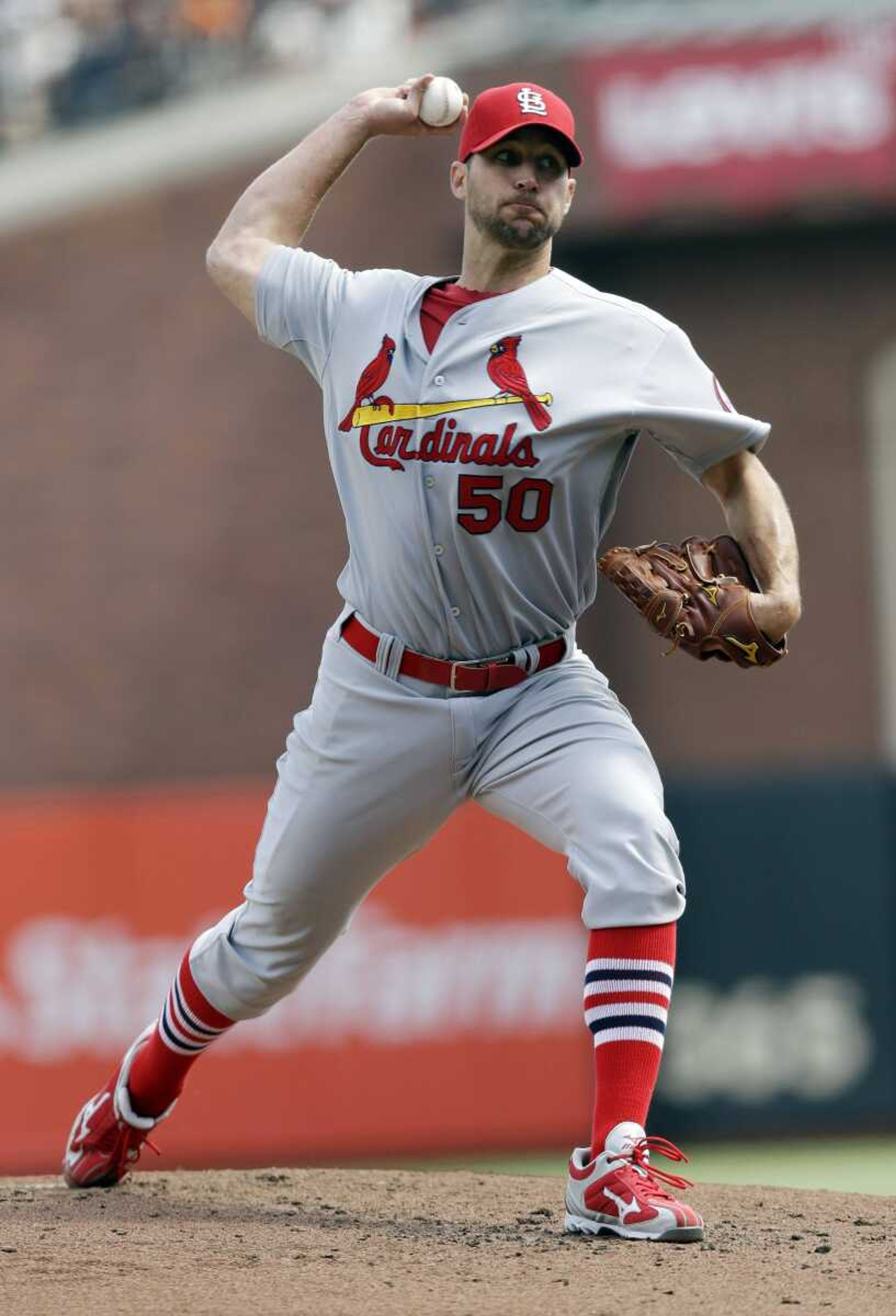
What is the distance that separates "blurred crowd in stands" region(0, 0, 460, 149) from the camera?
12.8 metres

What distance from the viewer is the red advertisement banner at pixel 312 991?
861 centimetres

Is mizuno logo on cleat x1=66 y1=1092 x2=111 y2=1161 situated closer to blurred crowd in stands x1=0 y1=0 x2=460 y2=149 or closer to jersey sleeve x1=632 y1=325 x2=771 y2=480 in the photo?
jersey sleeve x1=632 y1=325 x2=771 y2=480

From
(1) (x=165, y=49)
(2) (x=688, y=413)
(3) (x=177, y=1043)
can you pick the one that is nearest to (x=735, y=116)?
(1) (x=165, y=49)

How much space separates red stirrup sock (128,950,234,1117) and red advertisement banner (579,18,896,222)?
27.1 ft

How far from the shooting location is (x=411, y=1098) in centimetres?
891

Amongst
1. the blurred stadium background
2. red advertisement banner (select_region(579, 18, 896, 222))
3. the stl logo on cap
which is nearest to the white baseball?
the stl logo on cap

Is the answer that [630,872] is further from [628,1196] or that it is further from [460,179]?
[460,179]

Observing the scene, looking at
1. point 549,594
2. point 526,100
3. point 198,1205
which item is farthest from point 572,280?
point 198,1205

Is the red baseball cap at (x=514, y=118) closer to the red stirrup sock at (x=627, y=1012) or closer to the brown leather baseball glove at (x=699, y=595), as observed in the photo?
the brown leather baseball glove at (x=699, y=595)

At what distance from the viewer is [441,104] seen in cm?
426

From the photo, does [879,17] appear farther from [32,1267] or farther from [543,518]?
[32,1267]

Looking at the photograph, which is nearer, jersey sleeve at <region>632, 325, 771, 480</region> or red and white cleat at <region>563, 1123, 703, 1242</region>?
red and white cleat at <region>563, 1123, 703, 1242</region>

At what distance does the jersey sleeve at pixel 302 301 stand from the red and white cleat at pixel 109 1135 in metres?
1.54

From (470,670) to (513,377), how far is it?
58 centimetres
